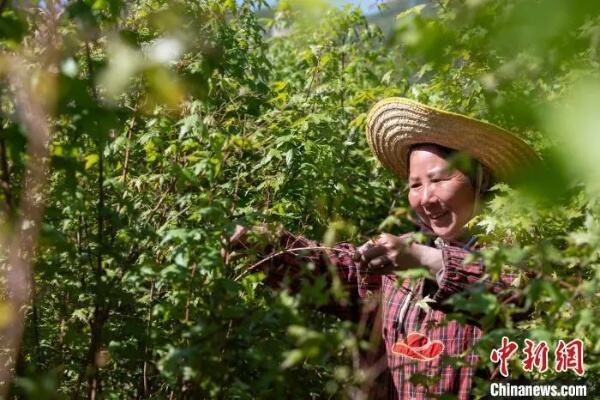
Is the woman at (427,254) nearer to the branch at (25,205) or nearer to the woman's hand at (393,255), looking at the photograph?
the woman's hand at (393,255)

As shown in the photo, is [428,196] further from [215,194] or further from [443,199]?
[215,194]

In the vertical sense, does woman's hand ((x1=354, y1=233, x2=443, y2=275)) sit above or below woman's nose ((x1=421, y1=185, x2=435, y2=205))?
below

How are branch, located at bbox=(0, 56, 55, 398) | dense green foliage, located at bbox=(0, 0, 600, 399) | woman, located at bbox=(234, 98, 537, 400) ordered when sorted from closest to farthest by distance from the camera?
dense green foliage, located at bbox=(0, 0, 600, 399), branch, located at bbox=(0, 56, 55, 398), woman, located at bbox=(234, 98, 537, 400)

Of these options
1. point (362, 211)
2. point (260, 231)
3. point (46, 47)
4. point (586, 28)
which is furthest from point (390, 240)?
point (362, 211)

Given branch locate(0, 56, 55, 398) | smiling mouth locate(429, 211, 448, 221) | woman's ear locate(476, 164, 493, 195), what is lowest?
branch locate(0, 56, 55, 398)

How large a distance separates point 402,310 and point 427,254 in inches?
16.9

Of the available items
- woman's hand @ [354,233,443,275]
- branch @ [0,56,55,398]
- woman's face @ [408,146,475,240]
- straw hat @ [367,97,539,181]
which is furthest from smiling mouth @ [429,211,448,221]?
branch @ [0,56,55,398]

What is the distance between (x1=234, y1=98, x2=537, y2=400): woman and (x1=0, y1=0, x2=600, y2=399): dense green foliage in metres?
0.11

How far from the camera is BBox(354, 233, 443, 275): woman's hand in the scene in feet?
6.70

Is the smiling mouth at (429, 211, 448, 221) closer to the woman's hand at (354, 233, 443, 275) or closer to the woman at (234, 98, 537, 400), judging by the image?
the woman at (234, 98, 537, 400)

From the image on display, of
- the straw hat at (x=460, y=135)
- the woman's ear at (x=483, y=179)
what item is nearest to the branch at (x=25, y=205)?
the straw hat at (x=460, y=135)

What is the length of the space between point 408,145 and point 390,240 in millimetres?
1049

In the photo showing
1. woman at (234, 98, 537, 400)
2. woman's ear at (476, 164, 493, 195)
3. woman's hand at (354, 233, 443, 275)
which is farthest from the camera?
woman's ear at (476, 164, 493, 195)

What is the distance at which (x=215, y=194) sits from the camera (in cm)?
238
